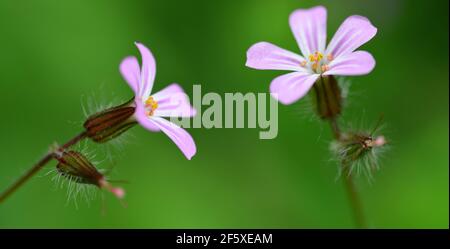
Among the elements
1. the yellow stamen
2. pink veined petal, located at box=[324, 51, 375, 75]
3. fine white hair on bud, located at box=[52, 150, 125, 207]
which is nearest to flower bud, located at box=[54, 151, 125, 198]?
fine white hair on bud, located at box=[52, 150, 125, 207]

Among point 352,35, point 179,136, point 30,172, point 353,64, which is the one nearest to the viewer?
point 30,172

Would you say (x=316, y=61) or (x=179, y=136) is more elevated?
(x=316, y=61)

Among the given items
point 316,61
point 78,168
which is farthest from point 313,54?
point 78,168

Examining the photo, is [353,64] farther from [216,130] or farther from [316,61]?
[216,130]

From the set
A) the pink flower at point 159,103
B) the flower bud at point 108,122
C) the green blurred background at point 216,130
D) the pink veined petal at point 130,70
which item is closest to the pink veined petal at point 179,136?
the pink flower at point 159,103

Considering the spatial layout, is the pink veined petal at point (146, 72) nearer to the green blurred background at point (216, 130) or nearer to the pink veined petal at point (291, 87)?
the pink veined petal at point (291, 87)
